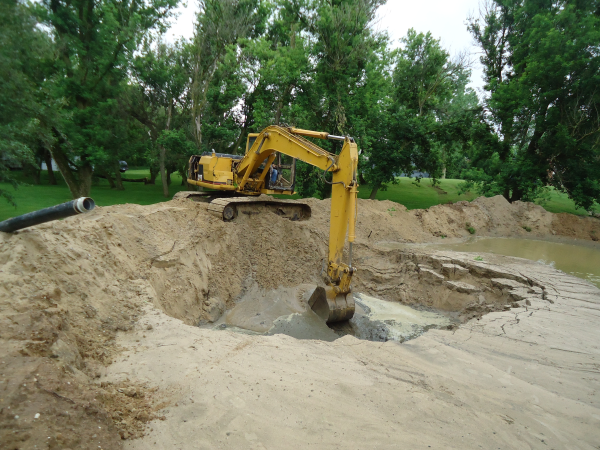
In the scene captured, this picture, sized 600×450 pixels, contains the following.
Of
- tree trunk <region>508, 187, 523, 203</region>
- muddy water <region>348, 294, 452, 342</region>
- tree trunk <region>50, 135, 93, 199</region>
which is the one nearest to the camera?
muddy water <region>348, 294, 452, 342</region>

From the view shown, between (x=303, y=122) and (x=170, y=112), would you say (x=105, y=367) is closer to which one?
(x=303, y=122)

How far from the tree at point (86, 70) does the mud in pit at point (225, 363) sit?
714 centimetres

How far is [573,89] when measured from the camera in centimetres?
1516

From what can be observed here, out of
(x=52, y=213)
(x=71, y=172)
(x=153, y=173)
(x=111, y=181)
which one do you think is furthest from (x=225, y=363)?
(x=153, y=173)

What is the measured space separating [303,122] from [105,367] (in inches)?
546

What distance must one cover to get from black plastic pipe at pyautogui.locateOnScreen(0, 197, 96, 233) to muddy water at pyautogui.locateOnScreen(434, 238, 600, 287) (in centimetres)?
1039

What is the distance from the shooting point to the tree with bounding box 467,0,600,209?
14.8 metres

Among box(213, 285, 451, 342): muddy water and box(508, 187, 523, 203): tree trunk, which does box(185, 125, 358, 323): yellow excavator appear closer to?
box(213, 285, 451, 342): muddy water

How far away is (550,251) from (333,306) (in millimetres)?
10519

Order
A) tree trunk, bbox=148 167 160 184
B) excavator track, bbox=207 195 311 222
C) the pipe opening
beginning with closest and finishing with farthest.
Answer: the pipe opening < excavator track, bbox=207 195 311 222 < tree trunk, bbox=148 167 160 184

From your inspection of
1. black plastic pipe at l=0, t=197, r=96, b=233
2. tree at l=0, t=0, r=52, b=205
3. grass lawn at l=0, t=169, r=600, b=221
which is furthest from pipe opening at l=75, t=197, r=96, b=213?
grass lawn at l=0, t=169, r=600, b=221

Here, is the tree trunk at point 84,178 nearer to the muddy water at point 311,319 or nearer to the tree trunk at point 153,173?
the muddy water at point 311,319

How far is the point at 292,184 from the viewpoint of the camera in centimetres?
1031

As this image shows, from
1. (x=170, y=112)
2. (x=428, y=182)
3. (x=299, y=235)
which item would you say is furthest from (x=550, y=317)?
(x=428, y=182)
